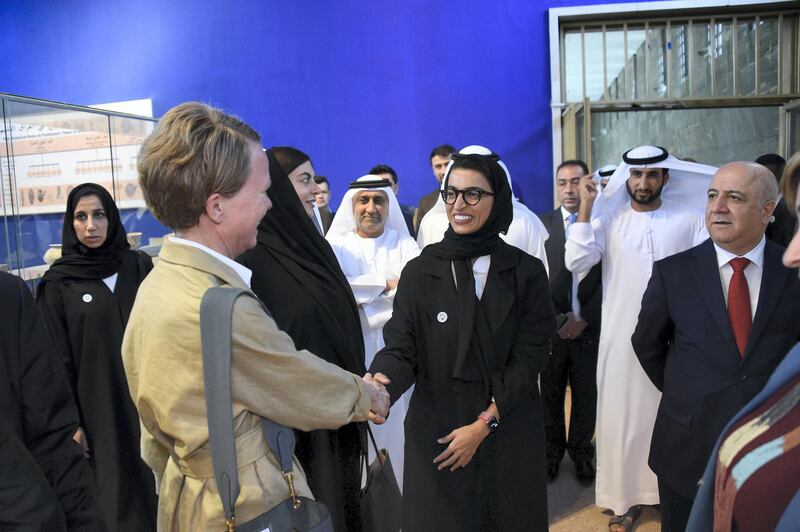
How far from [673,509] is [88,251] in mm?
3037

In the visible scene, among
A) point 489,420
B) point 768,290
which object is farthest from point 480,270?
point 768,290

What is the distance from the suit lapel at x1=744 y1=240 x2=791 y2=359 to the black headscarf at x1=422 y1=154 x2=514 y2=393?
0.93m

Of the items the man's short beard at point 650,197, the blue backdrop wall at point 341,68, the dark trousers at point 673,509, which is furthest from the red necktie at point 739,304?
the blue backdrop wall at point 341,68

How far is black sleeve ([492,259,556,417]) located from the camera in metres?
2.10

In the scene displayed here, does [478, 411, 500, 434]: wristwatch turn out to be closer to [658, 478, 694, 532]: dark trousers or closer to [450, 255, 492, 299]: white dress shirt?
[450, 255, 492, 299]: white dress shirt

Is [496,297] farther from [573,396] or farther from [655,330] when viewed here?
[573,396]

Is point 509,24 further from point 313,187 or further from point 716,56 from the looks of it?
point 313,187

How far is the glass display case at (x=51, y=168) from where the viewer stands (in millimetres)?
4145

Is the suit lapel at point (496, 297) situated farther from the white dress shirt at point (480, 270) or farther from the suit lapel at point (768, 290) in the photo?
the suit lapel at point (768, 290)

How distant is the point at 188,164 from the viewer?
1.24 meters

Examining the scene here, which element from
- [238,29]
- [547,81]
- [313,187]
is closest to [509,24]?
[547,81]

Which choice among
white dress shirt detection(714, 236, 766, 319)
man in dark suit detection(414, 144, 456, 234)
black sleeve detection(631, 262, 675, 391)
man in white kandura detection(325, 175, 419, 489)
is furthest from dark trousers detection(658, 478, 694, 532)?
man in dark suit detection(414, 144, 456, 234)

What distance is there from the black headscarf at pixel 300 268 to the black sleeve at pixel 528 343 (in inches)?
19.6

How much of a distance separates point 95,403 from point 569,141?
4.79 m
